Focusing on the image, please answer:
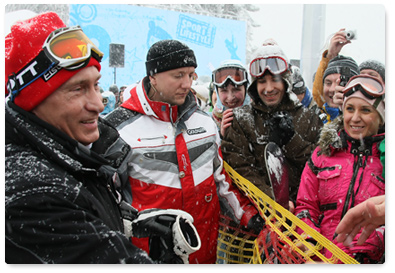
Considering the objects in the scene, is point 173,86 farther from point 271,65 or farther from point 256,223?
point 256,223

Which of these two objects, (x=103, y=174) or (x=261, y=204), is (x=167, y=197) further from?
(x=103, y=174)

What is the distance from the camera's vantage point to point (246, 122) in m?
2.32

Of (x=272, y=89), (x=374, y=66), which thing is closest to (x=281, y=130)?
(x=272, y=89)

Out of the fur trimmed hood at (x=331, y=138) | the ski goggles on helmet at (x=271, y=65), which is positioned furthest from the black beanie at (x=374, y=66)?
the ski goggles on helmet at (x=271, y=65)

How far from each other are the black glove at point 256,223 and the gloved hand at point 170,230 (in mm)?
741

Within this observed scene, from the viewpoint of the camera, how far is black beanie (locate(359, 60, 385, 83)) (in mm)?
2074

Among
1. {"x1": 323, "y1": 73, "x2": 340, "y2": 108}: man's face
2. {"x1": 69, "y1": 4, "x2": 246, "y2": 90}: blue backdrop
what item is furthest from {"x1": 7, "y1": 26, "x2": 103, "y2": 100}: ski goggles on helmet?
{"x1": 323, "y1": 73, "x2": 340, "y2": 108}: man's face

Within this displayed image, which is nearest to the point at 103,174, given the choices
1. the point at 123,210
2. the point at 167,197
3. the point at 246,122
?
the point at 123,210

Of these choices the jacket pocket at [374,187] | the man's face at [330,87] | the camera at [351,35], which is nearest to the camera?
the jacket pocket at [374,187]

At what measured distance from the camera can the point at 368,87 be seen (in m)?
2.01

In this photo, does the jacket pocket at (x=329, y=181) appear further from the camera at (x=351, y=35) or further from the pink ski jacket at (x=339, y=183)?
the camera at (x=351, y=35)

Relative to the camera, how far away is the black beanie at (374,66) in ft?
6.81

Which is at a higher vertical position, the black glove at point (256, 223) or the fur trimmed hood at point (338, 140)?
the fur trimmed hood at point (338, 140)

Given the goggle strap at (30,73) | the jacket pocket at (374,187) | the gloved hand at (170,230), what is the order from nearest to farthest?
the goggle strap at (30,73)
the gloved hand at (170,230)
the jacket pocket at (374,187)
